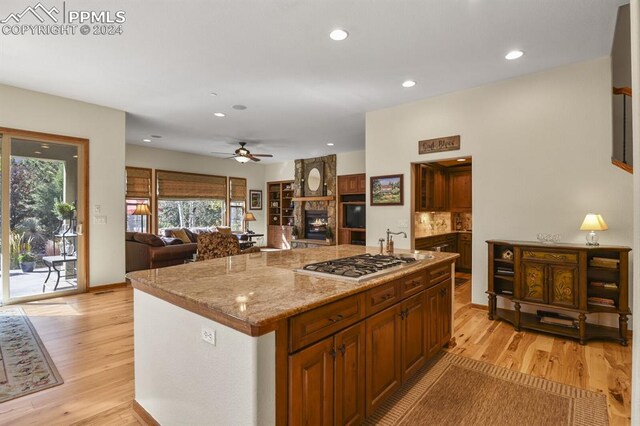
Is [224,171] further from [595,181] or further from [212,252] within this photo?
[595,181]

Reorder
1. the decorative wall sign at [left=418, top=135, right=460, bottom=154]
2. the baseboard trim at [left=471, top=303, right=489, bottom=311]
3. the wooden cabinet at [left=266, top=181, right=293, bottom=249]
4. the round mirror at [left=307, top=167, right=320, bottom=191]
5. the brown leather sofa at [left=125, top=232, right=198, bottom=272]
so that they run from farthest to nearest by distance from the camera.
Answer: the wooden cabinet at [left=266, top=181, right=293, bottom=249] → the round mirror at [left=307, top=167, right=320, bottom=191] → the brown leather sofa at [left=125, top=232, right=198, bottom=272] → the decorative wall sign at [left=418, top=135, right=460, bottom=154] → the baseboard trim at [left=471, top=303, right=489, bottom=311]

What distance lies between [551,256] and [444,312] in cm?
148

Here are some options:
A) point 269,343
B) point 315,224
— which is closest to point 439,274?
point 269,343

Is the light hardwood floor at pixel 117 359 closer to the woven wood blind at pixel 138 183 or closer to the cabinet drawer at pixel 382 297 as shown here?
the cabinet drawer at pixel 382 297

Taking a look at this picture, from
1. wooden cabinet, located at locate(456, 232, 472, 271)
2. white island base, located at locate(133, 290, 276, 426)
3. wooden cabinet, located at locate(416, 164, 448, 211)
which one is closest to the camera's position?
white island base, located at locate(133, 290, 276, 426)

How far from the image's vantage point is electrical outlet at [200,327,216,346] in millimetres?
1457

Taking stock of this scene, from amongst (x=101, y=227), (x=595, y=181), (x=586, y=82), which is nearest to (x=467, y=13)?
(x=586, y=82)

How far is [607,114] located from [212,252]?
16.7 ft

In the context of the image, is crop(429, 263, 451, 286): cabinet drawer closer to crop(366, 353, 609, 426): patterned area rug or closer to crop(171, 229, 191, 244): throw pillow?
crop(366, 353, 609, 426): patterned area rug

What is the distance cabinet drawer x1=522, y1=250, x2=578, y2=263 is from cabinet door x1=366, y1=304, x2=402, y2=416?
2196 millimetres

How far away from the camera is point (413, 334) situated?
2.37m

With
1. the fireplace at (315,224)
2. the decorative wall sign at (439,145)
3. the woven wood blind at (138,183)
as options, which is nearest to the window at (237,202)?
the fireplace at (315,224)

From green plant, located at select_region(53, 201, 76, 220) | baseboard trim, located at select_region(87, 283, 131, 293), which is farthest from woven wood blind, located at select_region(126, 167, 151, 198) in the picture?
baseboard trim, located at select_region(87, 283, 131, 293)

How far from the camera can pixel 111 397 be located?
2.25 metres
